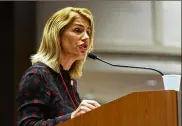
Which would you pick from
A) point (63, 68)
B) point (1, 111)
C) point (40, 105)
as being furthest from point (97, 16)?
point (40, 105)

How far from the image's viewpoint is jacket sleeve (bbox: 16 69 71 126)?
1202 mm

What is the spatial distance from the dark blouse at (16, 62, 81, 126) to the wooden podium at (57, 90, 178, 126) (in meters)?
0.16

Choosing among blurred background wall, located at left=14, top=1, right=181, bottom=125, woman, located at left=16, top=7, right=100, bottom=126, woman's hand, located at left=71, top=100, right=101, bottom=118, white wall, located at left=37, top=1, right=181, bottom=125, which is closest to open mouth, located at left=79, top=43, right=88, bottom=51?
woman, located at left=16, top=7, right=100, bottom=126

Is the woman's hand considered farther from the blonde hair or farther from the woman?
the blonde hair

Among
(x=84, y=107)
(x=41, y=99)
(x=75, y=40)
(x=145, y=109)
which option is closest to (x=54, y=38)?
(x=75, y=40)

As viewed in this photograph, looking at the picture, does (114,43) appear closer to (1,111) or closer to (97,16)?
(97,16)

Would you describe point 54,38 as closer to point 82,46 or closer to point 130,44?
point 82,46

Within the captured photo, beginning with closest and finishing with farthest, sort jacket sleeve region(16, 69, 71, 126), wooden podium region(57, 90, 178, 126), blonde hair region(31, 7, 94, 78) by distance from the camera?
wooden podium region(57, 90, 178, 126), jacket sleeve region(16, 69, 71, 126), blonde hair region(31, 7, 94, 78)

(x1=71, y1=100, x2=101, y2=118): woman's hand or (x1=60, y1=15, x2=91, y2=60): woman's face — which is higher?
(x1=60, y1=15, x2=91, y2=60): woman's face

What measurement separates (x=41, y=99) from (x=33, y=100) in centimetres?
3

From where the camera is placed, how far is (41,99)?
1.25m

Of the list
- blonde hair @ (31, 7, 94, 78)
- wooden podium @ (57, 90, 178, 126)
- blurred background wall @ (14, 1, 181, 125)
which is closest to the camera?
wooden podium @ (57, 90, 178, 126)

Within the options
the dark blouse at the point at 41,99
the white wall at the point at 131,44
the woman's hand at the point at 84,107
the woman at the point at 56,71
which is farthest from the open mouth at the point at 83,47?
the white wall at the point at 131,44

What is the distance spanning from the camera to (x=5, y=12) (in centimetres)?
298
